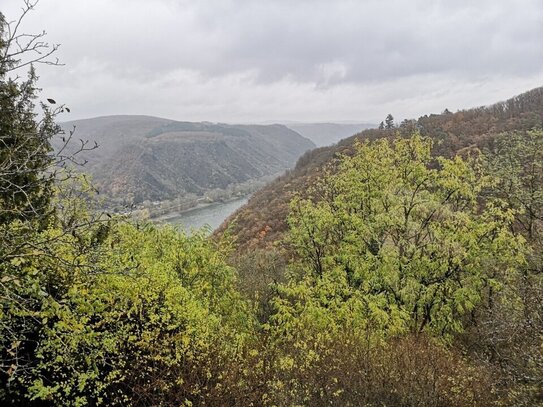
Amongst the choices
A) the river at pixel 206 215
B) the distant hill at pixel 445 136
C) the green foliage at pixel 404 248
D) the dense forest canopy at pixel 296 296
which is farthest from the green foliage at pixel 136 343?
the river at pixel 206 215

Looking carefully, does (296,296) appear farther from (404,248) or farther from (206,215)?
(206,215)

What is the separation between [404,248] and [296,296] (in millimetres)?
4267

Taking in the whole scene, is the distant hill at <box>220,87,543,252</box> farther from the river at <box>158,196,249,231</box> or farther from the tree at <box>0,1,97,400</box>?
the tree at <box>0,1,97,400</box>

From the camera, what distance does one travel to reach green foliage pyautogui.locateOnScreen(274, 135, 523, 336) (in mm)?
12648

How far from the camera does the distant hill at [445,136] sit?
58.2m

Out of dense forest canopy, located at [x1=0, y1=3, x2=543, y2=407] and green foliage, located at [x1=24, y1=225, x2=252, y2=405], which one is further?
green foliage, located at [x1=24, y1=225, x2=252, y2=405]

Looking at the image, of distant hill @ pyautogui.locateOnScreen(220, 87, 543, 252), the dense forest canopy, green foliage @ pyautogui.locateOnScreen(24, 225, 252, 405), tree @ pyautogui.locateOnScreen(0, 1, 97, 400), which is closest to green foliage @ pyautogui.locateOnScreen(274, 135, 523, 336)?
the dense forest canopy

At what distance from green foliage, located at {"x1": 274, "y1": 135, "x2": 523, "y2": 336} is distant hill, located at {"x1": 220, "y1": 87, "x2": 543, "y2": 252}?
30702 millimetres

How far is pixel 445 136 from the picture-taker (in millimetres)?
69812

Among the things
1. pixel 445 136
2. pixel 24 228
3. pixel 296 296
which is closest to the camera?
pixel 24 228

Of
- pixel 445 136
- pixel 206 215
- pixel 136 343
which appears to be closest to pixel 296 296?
pixel 136 343

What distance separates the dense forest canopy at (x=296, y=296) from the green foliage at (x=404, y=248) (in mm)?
78

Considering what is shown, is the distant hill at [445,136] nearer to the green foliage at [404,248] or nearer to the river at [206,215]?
the river at [206,215]

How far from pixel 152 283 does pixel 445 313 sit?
999cm
